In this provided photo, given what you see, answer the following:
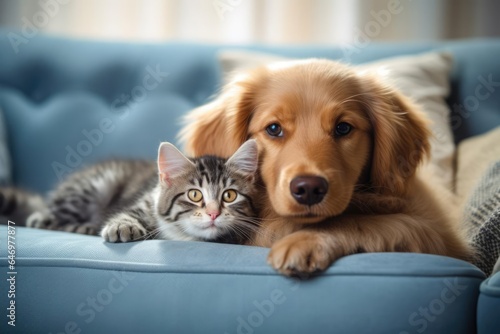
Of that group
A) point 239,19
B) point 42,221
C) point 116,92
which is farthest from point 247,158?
point 239,19

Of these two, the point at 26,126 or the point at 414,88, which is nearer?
the point at 414,88

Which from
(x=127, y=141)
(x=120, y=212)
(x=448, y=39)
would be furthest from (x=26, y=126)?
(x=448, y=39)

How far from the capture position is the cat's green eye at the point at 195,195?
185 cm

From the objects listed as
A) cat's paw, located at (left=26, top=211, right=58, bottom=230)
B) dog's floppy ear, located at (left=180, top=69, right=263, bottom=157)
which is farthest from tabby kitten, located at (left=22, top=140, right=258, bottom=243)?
cat's paw, located at (left=26, top=211, right=58, bottom=230)

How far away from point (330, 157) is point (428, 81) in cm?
127

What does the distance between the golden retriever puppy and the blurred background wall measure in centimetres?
203

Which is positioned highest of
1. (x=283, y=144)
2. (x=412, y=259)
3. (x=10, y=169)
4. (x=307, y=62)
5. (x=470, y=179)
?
(x=307, y=62)

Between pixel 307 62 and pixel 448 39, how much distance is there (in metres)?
2.67

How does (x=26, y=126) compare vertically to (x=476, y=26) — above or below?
below

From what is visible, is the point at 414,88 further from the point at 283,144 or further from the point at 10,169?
the point at 10,169

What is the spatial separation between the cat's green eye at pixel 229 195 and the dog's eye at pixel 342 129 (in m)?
0.41

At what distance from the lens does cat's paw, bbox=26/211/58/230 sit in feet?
7.57

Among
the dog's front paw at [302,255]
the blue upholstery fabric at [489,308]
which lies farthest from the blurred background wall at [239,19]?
the blue upholstery fabric at [489,308]

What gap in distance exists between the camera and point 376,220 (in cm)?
168
